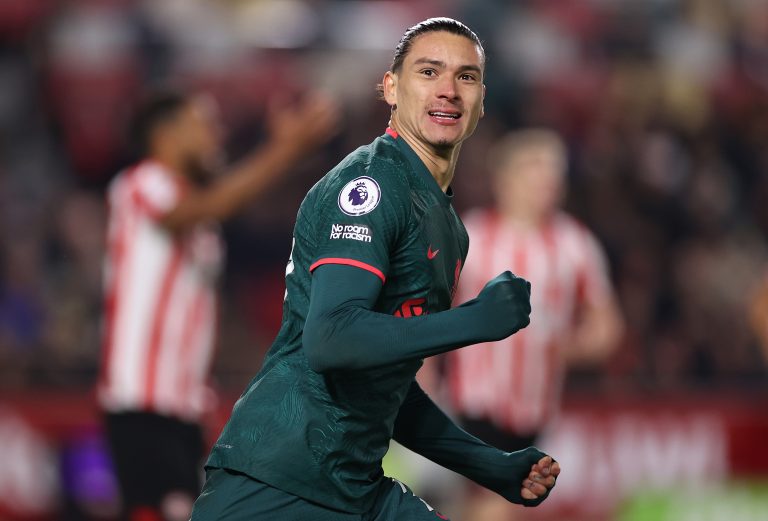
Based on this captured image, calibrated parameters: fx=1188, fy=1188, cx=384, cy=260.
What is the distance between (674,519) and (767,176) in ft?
12.8

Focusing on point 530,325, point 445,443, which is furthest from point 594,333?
point 445,443

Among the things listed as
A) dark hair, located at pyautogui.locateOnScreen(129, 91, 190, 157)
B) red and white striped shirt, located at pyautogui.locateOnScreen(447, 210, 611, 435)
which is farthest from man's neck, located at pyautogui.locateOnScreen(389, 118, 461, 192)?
red and white striped shirt, located at pyautogui.locateOnScreen(447, 210, 611, 435)

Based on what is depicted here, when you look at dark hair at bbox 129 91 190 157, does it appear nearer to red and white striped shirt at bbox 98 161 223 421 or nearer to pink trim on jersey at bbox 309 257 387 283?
red and white striped shirt at bbox 98 161 223 421

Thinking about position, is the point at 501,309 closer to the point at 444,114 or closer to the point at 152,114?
the point at 444,114

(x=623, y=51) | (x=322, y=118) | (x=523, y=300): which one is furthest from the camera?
(x=623, y=51)

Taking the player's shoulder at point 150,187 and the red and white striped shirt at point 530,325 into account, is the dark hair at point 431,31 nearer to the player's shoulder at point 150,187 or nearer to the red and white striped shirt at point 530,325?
the player's shoulder at point 150,187

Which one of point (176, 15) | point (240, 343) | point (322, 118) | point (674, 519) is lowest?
point (674, 519)

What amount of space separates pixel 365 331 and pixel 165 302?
2972 millimetres

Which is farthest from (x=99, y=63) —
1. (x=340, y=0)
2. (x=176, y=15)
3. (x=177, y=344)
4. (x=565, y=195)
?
(x=177, y=344)

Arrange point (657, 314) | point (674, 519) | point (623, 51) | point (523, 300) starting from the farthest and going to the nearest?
Answer: 1. point (623, 51)
2. point (657, 314)
3. point (674, 519)
4. point (523, 300)

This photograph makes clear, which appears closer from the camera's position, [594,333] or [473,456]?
[473,456]

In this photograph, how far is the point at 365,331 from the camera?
237 cm

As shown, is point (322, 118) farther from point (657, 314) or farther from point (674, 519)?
point (657, 314)

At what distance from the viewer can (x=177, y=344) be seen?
520 centimetres
